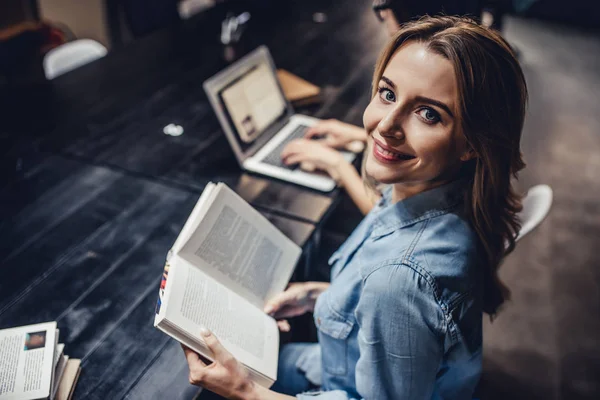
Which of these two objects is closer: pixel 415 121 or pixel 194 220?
pixel 415 121

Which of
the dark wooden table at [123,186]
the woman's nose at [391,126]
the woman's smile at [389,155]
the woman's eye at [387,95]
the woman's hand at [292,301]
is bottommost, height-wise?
the woman's hand at [292,301]

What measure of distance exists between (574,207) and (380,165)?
2.47m

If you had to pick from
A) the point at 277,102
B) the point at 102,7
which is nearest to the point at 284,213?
the point at 277,102

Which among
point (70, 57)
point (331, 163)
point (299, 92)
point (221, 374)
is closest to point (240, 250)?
point (221, 374)

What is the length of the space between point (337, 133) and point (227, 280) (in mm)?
841

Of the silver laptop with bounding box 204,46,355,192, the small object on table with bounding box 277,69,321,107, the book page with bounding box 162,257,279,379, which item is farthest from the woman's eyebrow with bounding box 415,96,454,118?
the small object on table with bounding box 277,69,321,107

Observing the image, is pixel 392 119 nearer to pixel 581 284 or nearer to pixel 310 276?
pixel 310 276

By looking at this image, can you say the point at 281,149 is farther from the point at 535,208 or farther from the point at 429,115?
the point at 429,115

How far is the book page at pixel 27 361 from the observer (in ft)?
3.36

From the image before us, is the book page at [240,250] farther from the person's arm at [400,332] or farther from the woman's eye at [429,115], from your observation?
the woman's eye at [429,115]

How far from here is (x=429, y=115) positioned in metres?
0.97

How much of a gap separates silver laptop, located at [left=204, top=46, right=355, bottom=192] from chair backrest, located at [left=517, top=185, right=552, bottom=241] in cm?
57

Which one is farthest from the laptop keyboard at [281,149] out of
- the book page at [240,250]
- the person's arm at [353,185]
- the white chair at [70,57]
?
the white chair at [70,57]

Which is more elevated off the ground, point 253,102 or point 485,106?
point 485,106
